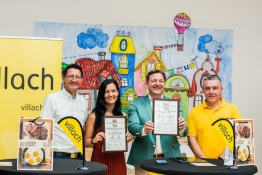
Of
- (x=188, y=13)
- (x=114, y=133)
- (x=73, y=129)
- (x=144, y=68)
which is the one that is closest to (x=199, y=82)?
(x=144, y=68)

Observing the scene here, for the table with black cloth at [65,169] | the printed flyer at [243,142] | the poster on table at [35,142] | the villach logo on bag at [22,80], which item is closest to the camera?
the table with black cloth at [65,169]

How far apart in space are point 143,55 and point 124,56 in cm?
25

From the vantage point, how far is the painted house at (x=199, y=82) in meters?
6.31

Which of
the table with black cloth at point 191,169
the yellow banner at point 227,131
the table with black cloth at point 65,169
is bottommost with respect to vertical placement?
the table with black cloth at point 191,169

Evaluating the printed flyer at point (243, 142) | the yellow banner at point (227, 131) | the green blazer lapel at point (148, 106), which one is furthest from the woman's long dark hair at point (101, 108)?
the printed flyer at point (243, 142)

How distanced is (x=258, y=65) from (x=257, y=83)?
0.25m

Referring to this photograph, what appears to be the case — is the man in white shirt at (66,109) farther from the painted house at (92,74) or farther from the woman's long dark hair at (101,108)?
the painted house at (92,74)

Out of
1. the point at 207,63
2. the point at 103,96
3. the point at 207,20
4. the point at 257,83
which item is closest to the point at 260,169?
the point at 257,83

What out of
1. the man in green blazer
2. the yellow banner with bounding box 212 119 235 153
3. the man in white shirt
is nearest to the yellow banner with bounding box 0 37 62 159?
the man in white shirt

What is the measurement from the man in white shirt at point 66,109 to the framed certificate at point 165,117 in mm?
765

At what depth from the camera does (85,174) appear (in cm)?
328

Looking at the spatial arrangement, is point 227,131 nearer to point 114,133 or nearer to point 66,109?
point 114,133

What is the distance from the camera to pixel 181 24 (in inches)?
246

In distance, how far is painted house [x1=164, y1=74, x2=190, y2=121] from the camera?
625cm
